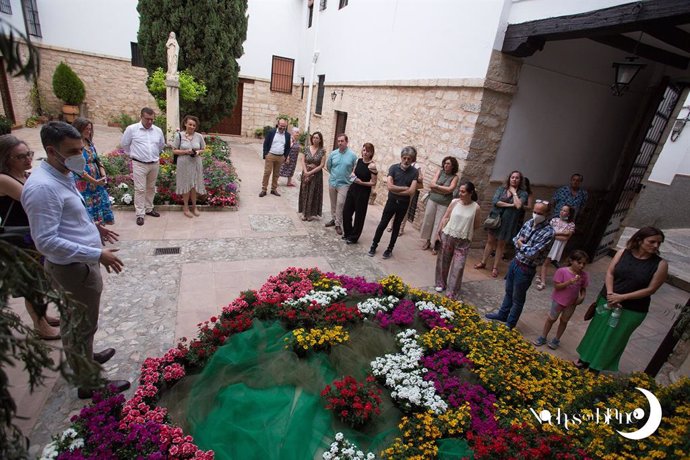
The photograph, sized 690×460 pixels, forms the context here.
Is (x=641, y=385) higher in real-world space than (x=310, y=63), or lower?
lower

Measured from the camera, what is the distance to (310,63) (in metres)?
16.3

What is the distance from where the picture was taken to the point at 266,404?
2.69 meters

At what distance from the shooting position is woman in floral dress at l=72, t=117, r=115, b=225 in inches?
184

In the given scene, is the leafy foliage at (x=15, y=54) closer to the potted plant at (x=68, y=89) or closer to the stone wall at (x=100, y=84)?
the potted plant at (x=68, y=89)

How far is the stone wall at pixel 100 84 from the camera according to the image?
1461 cm

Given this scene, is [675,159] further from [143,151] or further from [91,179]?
[91,179]

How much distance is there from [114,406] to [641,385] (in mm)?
4223

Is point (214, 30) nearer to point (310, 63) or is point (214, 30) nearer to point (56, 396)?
point (310, 63)

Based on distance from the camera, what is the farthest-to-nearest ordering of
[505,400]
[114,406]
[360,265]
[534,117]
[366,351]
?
[534,117] → [360,265] → [366,351] → [505,400] → [114,406]

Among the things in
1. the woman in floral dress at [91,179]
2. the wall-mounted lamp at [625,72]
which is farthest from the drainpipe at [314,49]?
the wall-mounted lamp at [625,72]

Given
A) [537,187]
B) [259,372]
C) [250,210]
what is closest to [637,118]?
[537,187]

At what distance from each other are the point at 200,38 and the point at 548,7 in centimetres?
1002

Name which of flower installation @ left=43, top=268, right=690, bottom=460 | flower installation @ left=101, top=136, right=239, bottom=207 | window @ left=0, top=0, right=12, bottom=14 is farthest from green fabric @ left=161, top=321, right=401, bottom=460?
window @ left=0, top=0, right=12, bottom=14

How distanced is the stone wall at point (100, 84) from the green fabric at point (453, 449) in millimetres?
17799
